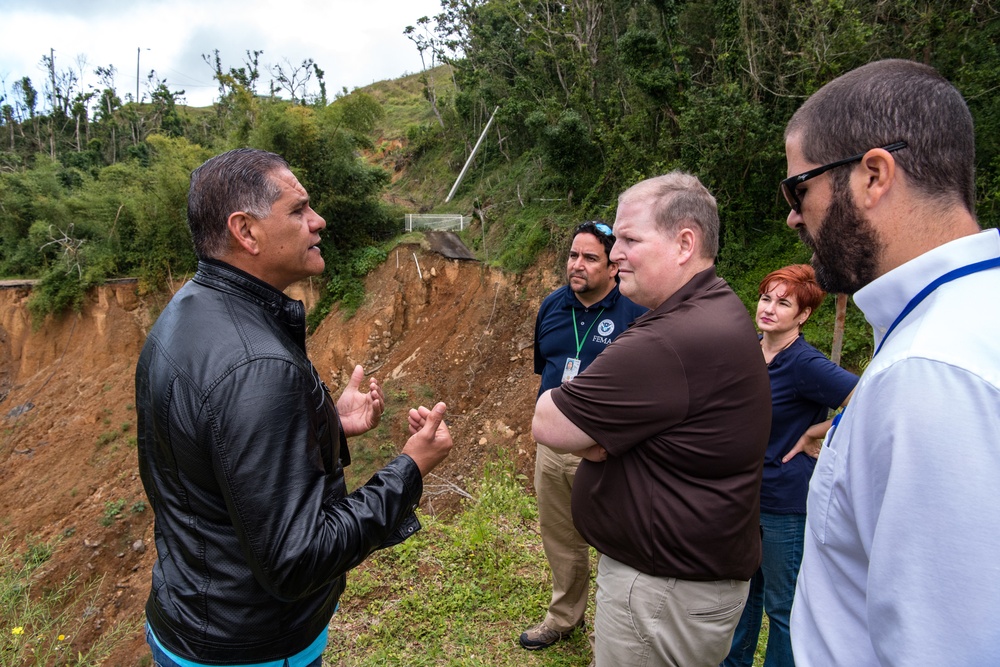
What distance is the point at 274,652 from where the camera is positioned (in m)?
1.61

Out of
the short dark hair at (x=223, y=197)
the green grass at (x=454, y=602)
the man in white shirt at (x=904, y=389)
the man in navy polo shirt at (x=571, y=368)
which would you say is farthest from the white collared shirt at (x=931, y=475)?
the green grass at (x=454, y=602)

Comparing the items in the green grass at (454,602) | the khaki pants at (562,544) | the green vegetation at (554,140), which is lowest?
the green grass at (454,602)

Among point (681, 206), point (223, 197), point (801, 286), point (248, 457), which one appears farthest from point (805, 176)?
point (801, 286)

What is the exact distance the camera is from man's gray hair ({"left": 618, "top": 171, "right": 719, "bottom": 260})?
1.94 meters

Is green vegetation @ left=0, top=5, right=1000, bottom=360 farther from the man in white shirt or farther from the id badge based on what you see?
the man in white shirt

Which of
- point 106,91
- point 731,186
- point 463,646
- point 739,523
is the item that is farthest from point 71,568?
point 106,91

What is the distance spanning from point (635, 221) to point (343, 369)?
455 inches

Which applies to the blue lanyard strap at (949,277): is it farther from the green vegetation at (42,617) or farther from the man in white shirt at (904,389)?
the green vegetation at (42,617)

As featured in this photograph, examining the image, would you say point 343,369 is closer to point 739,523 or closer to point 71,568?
point 71,568

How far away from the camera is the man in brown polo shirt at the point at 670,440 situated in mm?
1692

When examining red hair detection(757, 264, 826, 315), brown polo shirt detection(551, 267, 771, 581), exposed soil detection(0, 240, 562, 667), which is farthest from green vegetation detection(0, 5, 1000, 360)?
brown polo shirt detection(551, 267, 771, 581)

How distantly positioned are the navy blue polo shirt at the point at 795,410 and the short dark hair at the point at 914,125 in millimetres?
1678

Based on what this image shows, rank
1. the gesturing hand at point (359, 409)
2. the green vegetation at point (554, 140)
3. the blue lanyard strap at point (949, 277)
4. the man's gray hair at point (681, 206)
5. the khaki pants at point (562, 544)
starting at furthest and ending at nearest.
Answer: the green vegetation at point (554, 140) < the khaki pants at point (562, 544) < the gesturing hand at point (359, 409) < the man's gray hair at point (681, 206) < the blue lanyard strap at point (949, 277)

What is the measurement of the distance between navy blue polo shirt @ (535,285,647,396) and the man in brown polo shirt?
3.89 feet
